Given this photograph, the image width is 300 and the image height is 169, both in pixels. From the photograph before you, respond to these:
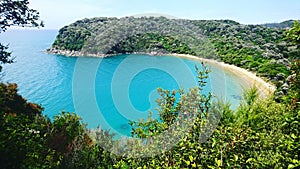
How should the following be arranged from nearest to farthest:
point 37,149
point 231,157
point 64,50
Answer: point 231,157, point 37,149, point 64,50

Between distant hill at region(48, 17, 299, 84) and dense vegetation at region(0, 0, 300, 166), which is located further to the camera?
distant hill at region(48, 17, 299, 84)

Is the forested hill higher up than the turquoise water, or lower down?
higher up

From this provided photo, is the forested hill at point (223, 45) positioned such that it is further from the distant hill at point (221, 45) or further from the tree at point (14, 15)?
the tree at point (14, 15)

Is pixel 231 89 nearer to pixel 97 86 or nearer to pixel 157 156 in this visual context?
pixel 97 86

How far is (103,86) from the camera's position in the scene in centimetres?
3188

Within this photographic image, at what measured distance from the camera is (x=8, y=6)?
15.1 ft

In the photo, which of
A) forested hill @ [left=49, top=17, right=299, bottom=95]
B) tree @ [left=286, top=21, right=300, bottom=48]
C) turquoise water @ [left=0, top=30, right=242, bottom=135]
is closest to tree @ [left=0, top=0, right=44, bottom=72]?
tree @ [left=286, top=21, right=300, bottom=48]

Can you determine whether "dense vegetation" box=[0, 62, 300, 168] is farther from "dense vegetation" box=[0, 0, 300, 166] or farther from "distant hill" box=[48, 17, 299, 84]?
"distant hill" box=[48, 17, 299, 84]

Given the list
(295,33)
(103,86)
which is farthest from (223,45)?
(295,33)

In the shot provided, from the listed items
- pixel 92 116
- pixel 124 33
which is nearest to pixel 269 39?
pixel 92 116

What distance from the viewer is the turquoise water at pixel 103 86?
20672 mm

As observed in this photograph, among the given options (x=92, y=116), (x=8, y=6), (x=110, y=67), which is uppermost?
(x=8, y=6)

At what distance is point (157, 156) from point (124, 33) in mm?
7649

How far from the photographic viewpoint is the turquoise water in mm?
20672
